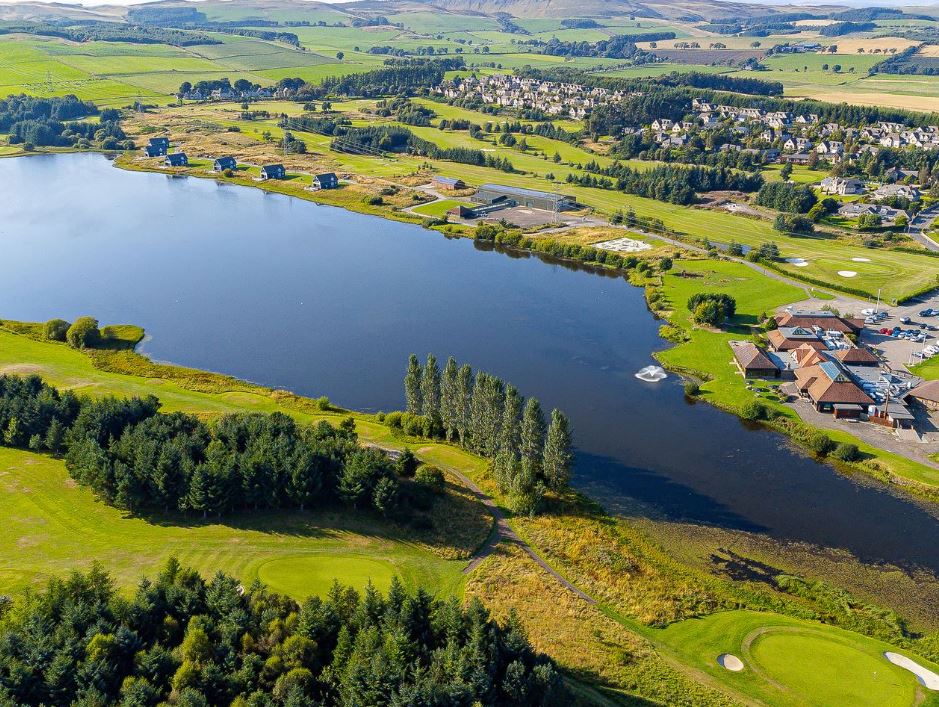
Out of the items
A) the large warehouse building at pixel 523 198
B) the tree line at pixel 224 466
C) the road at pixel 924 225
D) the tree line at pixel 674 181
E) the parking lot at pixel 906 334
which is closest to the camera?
the tree line at pixel 224 466

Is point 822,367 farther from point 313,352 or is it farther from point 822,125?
point 822,125

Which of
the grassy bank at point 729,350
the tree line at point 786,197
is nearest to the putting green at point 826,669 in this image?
the grassy bank at point 729,350

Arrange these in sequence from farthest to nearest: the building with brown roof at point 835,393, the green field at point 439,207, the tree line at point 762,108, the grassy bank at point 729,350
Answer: the tree line at point 762,108, the green field at point 439,207, the building with brown roof at point 835,393, the grassy bank at point 729,350

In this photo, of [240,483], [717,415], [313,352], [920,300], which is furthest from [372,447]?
[920,300]

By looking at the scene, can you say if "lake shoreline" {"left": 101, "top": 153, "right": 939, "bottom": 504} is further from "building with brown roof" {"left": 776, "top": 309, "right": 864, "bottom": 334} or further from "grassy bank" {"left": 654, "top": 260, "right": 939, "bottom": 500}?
"building with brown roof" {"left": 776, "top": 309, "right": 864, "bottom": 334}

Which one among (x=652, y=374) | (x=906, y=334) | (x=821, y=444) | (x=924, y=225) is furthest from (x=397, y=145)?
(x=821, y=444)

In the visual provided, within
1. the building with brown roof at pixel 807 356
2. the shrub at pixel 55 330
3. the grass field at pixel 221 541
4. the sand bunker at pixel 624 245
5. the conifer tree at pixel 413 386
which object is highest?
the sand bunker at pixel 624 245

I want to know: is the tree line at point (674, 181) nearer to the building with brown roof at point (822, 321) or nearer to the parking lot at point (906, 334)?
the parking lot at point (906, 334)
